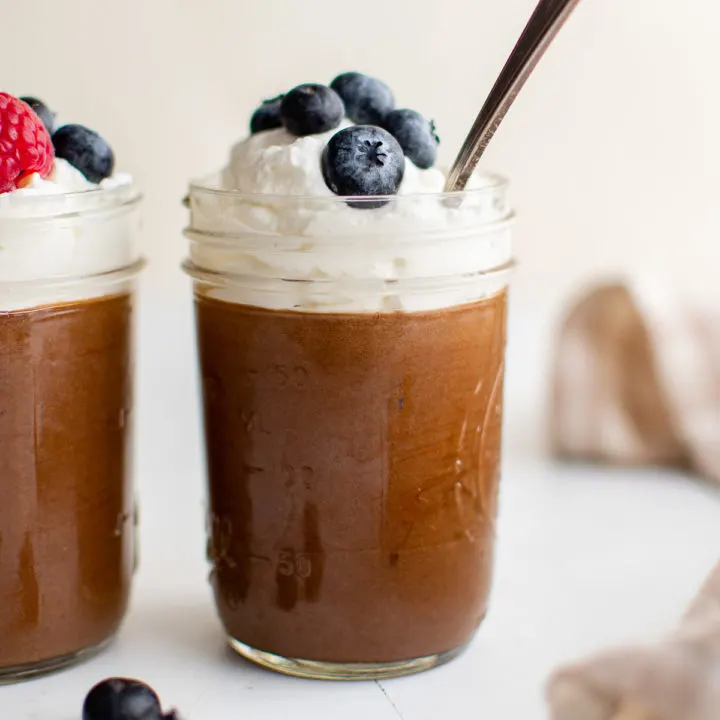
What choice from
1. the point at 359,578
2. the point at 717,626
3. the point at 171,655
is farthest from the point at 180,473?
the point at 717,626

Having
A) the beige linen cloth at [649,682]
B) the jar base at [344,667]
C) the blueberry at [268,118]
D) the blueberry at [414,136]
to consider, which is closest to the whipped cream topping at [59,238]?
the blueberry at [268,118]

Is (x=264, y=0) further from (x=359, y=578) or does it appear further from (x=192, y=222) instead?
(x=359, y=578)

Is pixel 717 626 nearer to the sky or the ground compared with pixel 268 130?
nearer to the ground

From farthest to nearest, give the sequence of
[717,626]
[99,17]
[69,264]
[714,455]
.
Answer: [99,17]
[714,455]
[69,264]
[717,626]

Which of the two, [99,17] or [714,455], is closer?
[714,455]

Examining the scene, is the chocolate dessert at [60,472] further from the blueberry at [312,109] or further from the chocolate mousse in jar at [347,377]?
the blueberry at [312,109]
